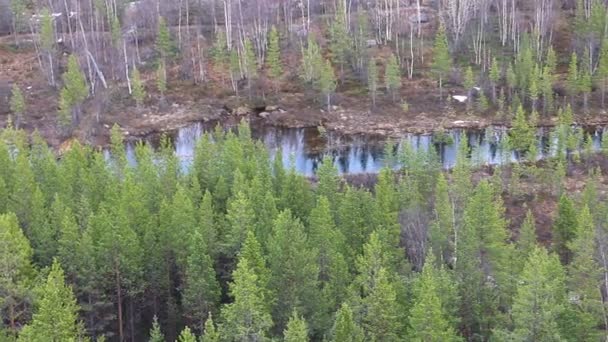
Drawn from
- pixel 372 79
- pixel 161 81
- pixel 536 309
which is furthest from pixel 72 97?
pixel 536 309

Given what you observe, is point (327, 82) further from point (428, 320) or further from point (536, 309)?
point (428, 320)

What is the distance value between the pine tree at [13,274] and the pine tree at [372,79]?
53.7 metres

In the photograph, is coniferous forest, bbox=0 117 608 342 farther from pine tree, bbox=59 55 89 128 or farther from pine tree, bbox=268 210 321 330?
pine tree, bbox=59 55 89 128

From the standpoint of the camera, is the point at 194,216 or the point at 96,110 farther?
the point at 96,110

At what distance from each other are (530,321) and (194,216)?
21.9 meters

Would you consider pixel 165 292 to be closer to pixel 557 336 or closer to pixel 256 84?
pixel 557 336

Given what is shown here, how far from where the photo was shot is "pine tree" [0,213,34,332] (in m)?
38.1

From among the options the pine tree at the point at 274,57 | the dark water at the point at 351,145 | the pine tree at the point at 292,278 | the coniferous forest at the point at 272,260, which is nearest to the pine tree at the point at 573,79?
the dark water at the point at 351,145

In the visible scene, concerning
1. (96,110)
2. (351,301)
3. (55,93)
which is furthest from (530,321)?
(55,93)

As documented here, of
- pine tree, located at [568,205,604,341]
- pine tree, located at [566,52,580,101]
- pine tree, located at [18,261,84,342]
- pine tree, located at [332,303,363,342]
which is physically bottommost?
pine tree, located at [568,205,604,341]

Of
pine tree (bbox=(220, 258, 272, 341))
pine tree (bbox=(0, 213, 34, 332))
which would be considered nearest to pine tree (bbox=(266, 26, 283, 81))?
pine tree (bbox=(0, 213, 34, 332))

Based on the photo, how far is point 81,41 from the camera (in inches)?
3831

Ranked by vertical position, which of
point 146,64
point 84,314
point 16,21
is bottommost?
point 84,314

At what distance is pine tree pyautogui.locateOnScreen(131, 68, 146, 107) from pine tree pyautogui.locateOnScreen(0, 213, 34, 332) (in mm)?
46759
